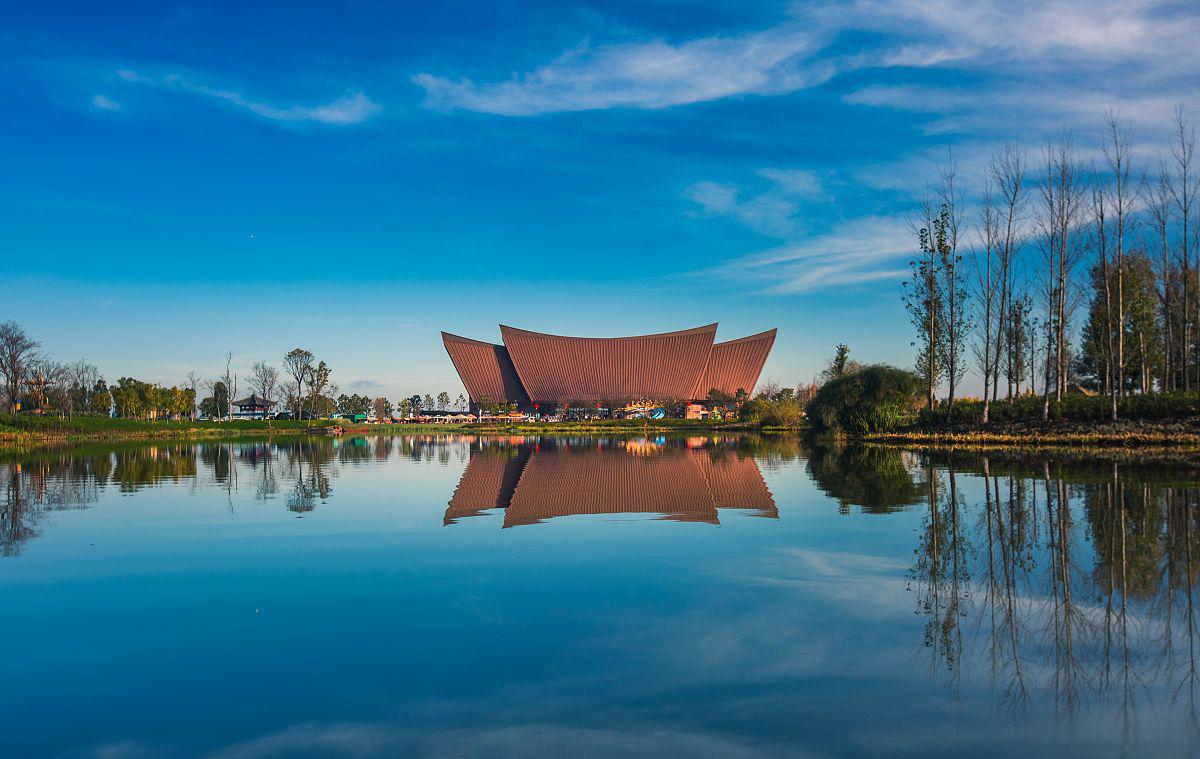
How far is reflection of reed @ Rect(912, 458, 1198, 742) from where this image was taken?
12.6 ft

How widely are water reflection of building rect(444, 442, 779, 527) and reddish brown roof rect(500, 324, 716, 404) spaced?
8369cm

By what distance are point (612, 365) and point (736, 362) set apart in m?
17.3

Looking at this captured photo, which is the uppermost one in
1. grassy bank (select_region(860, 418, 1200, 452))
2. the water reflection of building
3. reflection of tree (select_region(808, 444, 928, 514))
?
grassy bank (select_region(860, 418, 1200, 452))

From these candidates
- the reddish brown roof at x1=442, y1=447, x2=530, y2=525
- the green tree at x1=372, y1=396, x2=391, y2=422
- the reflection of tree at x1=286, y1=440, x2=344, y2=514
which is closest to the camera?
the reddish brown roof at x1=442, y1=447, x2=530, y2=525

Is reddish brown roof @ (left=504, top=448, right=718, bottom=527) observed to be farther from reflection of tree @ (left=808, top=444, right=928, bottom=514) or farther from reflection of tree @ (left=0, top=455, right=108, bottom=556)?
reflection of tree @ (left=0, top=455, right=108, bottom=556)

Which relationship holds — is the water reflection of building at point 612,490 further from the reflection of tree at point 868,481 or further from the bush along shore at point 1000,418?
the bush along shore at point 1000,418

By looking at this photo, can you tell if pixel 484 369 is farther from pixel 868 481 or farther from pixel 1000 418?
pixel 868 481

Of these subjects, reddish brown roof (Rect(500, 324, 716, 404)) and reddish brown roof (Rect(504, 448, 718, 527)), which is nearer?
reddish brown roof (Rect(504, 448, 718, 527))

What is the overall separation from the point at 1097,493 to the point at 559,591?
9.09 metres

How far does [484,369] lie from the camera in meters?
108

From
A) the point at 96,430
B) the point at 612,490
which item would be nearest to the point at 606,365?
the point at 96,430

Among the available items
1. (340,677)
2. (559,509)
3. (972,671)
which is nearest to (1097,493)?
(559,509)

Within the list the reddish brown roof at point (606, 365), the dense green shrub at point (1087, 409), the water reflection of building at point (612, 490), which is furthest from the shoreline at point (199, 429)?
the water reflection of building at point (612, 490)

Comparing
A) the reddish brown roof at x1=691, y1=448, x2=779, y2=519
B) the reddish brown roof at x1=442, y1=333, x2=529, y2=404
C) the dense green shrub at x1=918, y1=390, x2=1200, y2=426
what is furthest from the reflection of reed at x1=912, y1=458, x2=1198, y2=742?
the reddish brown roof at x1=442, y1=333, x2=529, y2=404
